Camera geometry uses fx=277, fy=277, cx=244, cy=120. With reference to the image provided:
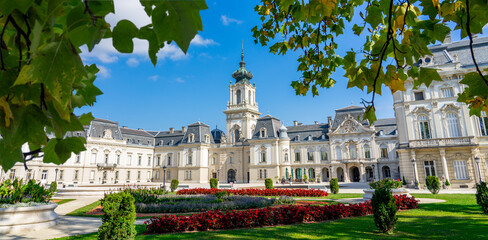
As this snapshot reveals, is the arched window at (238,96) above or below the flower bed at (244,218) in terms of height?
above

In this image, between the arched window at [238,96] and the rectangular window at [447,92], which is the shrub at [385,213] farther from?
the arched window at [238,96]

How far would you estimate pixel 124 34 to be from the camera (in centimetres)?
95

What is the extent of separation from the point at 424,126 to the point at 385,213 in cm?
2176

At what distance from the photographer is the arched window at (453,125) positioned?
24.7m

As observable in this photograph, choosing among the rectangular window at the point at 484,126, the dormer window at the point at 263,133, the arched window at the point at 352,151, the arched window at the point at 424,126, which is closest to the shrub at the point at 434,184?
the arched window at the point at 424,126

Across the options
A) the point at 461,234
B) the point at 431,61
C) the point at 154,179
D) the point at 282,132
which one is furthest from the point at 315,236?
the point at 154,179

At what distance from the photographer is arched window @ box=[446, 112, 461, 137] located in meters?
24.7

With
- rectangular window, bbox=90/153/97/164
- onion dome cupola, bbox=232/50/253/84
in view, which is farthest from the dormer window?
rectangular window, bbox=90/153/97/164

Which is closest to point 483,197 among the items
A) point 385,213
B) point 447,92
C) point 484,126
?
point 385,213

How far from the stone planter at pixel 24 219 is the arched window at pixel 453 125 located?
29.6 metres

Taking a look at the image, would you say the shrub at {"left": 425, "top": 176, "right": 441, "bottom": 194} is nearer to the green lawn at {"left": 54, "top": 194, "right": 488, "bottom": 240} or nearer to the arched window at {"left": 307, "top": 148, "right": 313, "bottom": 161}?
the green lawn at {"left": 54, "top": 194, "right": 488, "bottom": 240}

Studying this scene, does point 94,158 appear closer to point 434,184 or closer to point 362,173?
point 362,173

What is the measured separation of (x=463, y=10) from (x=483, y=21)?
14 cm

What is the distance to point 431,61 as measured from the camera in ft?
85.8
